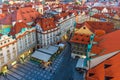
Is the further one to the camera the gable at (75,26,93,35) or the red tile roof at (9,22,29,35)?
the red tile roof at (9,22,29,35)

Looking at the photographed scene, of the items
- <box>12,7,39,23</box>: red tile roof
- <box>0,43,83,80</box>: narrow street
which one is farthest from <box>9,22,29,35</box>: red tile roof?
<box>0,43,83,80</box>: narrow street

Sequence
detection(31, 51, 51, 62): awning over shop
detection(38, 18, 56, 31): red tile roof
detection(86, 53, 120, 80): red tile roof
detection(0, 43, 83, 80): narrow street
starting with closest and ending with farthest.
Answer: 1. detection(86, 53, 120, 80): red tile roof
2. detection(0, 43, 83, 80): narrow street
3. detection(31, 51, 51, 62): awning over shop
4. detection(38, 18, 56, 31): red tile roof

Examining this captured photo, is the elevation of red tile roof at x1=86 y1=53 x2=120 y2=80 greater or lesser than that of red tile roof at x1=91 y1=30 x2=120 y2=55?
lesser

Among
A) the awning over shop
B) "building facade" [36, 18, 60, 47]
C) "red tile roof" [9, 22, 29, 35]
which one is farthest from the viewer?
"building facade" [36, 18, 60, 47]

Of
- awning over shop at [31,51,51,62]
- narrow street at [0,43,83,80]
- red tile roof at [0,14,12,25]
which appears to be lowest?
narrow street at [0,43,83,80]

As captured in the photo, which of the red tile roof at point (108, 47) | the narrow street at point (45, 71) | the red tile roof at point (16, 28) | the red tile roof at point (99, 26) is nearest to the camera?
the red tile roof at point (108, 47)

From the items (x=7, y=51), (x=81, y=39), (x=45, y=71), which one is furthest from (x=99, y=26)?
(x=7, y=51)

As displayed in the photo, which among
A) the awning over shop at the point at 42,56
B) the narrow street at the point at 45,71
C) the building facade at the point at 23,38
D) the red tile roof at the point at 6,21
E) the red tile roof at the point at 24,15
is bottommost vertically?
the narrow street at the point at 45,71

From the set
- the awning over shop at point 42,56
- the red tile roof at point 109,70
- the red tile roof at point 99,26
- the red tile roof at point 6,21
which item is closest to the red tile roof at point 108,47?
the red tile roof at point 109,70

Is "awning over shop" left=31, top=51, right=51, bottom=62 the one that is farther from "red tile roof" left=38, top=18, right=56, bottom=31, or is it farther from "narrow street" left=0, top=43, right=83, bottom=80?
"red tile roof" left=38, top=18, right=56, bottom=31

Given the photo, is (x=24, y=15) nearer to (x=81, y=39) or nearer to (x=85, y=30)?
(x=85, y=30)

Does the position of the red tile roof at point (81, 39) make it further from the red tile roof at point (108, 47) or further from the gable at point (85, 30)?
the red tile roof at point (108, 47)

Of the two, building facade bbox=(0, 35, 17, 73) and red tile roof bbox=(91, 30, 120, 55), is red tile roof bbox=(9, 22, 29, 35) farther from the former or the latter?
red tile roof bbox=(91, 30, 120, 55)

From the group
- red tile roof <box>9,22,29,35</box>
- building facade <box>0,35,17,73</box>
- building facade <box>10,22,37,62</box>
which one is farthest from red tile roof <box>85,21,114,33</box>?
building facade <box>0,35,17,73</box>
